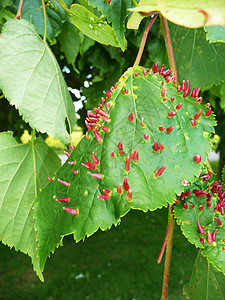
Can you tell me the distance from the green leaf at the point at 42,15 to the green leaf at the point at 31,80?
0.25 meters

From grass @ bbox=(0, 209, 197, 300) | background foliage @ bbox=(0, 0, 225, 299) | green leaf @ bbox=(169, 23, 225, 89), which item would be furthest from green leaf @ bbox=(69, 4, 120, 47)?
Result: grass @ bbox=(0, 209, 197, 300)

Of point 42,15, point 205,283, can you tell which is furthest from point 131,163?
point 42,15

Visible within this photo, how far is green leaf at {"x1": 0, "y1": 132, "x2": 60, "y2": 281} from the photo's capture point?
0.63 metres

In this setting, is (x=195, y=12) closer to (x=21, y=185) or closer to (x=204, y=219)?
(x=204, y=219)

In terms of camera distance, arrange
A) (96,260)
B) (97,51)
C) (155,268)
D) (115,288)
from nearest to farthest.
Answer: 1. (97,51)
2. (115,288)
3. (155,268)
4. (96,260)

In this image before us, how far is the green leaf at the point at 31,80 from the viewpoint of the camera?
1.75 feet

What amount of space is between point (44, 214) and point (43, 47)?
29 cm

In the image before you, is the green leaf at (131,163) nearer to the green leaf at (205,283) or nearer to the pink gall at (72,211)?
the pink gall at (72,211)

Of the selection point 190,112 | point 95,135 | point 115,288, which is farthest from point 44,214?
point 115,288

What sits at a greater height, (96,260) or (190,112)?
(190,112)

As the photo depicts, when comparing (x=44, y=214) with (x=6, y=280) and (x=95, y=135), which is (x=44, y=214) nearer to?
(x=95, y=135)

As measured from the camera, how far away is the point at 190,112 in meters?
0.47

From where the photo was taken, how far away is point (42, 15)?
0.83m

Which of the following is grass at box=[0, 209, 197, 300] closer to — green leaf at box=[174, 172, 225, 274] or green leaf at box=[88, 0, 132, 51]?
green leaf at box=[174, 172, 225, 274]
